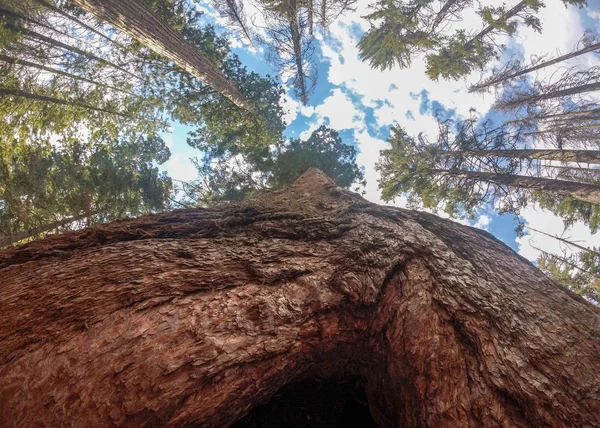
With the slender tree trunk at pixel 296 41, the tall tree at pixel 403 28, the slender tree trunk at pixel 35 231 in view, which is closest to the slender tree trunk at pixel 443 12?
the tall tree at pixel 403 28

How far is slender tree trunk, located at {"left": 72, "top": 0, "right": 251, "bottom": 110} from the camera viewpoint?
5910mm

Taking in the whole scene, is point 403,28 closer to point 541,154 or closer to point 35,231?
point 541,154

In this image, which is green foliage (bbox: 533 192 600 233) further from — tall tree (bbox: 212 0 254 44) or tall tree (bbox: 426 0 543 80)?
tall tree (bbox: 212 0 254 44)

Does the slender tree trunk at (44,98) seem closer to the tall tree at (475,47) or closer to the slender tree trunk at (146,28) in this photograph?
the slender tree trunk at (146,28)

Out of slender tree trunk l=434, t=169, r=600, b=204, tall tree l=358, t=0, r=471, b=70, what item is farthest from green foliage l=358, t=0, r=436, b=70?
slender tree trunk l=434, t=169, r=600, b=204

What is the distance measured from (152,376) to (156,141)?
15858 millimetres

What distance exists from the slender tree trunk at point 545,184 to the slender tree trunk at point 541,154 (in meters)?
0.66

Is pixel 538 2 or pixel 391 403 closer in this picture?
pixel 391 403

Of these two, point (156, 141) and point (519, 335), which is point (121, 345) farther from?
point (156, 141)

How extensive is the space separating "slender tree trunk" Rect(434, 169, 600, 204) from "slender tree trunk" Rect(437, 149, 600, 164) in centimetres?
66

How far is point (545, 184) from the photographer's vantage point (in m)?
8.74

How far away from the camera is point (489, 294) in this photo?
3205 mm

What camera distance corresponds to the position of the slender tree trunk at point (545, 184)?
7.92 m

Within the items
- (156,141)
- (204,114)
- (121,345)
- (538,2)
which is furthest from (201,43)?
(121,345)
